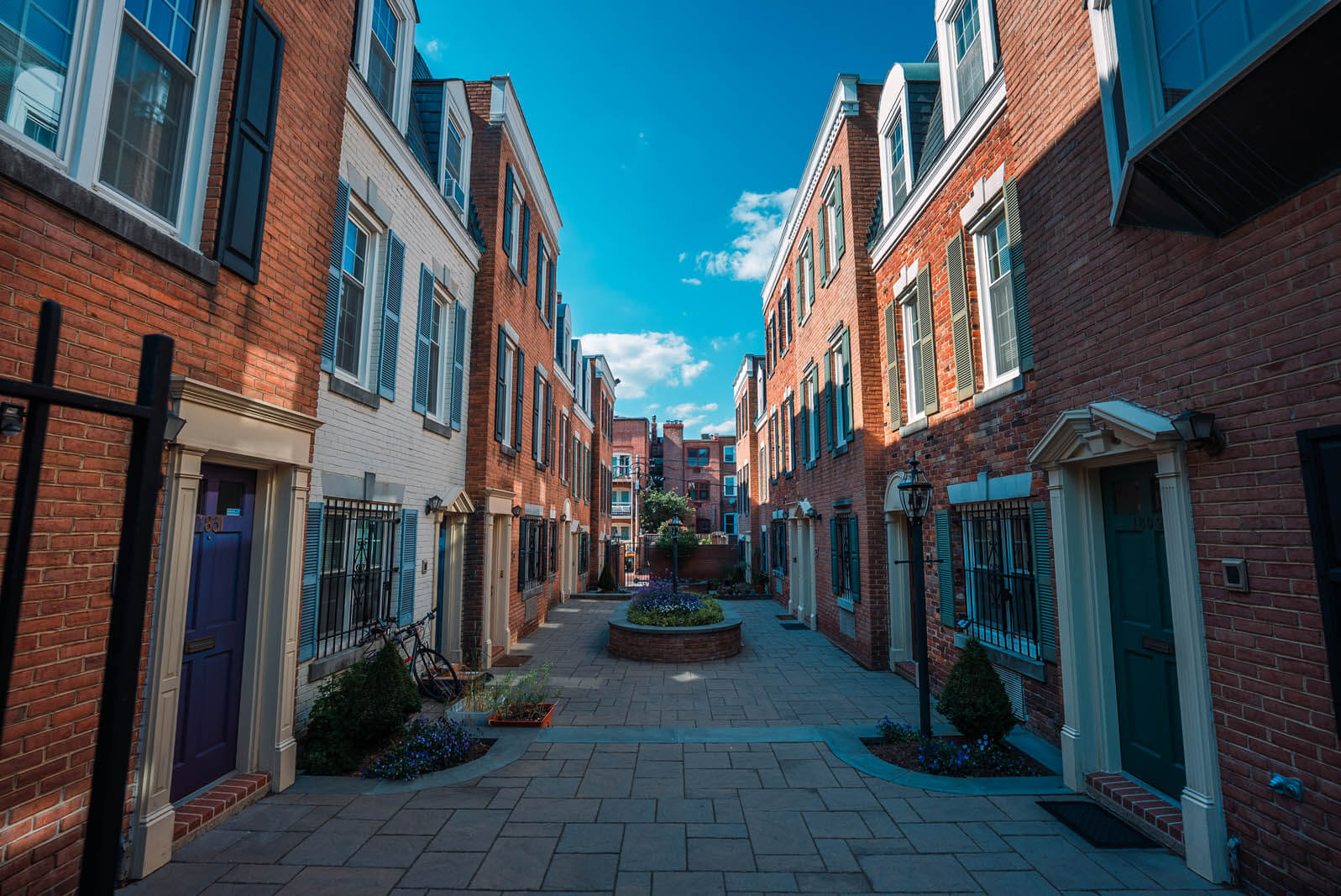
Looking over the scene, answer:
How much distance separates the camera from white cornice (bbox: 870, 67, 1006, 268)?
7035 mm

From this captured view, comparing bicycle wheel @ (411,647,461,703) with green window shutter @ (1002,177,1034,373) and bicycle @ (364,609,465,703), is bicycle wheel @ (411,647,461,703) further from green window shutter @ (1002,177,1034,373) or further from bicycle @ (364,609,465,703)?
green window shutter @ (1002,177,1034,373)

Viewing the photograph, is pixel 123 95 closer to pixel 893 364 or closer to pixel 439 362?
pixel 439 362

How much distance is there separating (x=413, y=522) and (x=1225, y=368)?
8187mm

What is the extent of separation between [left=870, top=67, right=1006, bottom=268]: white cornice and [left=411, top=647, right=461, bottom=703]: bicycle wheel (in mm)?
8763

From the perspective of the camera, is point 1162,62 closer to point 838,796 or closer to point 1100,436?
point 1100,436

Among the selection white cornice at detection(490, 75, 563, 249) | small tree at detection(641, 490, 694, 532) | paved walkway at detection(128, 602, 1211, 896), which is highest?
white cornice at detection(490, 75, 563, 249)

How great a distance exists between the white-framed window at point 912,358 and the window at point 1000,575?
2026mm

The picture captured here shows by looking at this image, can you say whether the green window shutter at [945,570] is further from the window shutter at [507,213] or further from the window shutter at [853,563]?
the window shutter at [507,213]

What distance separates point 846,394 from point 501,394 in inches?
249

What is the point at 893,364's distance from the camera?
10.2 m

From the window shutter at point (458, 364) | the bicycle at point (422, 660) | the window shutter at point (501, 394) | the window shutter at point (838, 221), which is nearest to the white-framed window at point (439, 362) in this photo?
the window shutter at point (458, 364)

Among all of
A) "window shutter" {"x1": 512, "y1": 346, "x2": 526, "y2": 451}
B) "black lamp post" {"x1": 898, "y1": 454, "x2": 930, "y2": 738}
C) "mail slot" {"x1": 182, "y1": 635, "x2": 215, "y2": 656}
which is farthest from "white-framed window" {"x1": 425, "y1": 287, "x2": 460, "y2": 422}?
"black lamp post" {"x1": 898, "y1": 454, "x2": 930, "y2": 738}

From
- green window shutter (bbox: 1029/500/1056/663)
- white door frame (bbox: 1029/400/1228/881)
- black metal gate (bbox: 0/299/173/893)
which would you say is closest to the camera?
black metal gate (bbox: 0/299/173/893)

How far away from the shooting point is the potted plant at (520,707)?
6.98 m
